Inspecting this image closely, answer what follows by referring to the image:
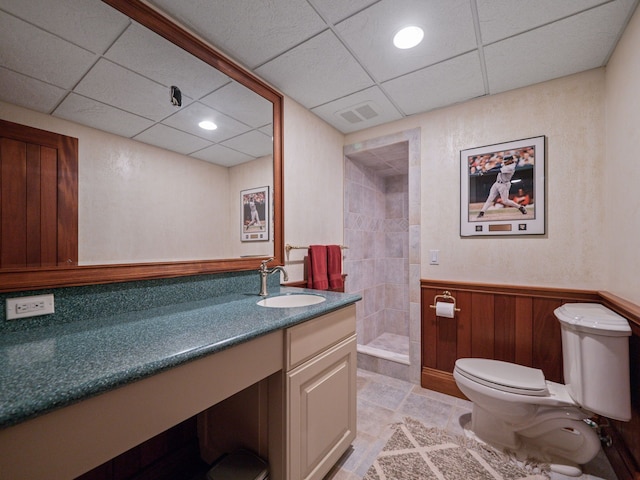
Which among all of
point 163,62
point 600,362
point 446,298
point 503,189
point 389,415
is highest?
point 163,62

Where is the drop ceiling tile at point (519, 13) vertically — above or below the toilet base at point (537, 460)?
above

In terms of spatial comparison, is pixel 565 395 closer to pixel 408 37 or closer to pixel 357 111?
pixel 408 37

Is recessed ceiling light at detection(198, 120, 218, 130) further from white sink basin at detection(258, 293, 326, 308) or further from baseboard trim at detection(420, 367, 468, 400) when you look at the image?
baseboard trim at detection(420, 367, 468, 400)

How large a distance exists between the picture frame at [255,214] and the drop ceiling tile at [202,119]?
0.35 metres

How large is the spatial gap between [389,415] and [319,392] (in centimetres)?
89

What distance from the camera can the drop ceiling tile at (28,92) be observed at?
922 mm

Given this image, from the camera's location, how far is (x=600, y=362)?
4.07ft

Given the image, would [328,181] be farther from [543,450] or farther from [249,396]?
[543,450]

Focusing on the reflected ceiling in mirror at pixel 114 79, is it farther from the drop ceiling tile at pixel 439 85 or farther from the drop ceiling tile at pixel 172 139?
the drop ceiling tile at pixel 439 85

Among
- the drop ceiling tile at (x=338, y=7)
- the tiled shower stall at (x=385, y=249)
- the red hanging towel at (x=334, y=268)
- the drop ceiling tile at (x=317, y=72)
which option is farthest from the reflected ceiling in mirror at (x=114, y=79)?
the tiled shower stall at (x=385, y=249)

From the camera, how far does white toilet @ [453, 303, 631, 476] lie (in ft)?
4.00

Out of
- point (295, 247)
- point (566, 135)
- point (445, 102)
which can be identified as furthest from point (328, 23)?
point (566, 135)

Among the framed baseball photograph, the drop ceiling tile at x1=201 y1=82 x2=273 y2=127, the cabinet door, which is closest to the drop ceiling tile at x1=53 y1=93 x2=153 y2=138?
the drop ceiling tile at x1=201 y1=82 x2=273 y2=127

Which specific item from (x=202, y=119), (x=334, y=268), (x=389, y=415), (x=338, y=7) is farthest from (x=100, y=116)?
(x=389, y=415)
